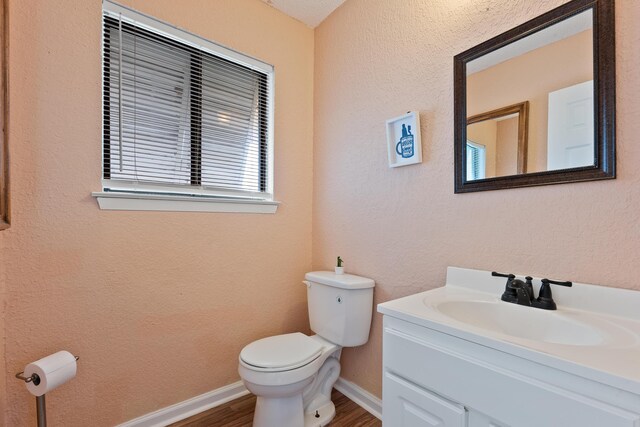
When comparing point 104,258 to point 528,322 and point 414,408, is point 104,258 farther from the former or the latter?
point 528,322

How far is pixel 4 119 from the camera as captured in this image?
1081 millimetres

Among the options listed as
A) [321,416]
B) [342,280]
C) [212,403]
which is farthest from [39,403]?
[342,280]

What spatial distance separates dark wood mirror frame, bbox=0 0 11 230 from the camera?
3.47 ft

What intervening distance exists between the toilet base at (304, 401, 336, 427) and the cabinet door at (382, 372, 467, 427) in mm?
683

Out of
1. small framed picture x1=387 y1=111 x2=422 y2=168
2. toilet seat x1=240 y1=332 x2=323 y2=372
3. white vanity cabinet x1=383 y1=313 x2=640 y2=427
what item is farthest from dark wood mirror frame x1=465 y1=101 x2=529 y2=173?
toilet seat x1=240 y1=332 x2=323 y2=372

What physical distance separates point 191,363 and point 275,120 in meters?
1.58

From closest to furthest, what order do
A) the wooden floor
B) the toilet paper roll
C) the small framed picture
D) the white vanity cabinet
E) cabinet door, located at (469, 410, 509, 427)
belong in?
the white vanity cabinet, cabinet door, located at (469, 410, 509, 427), the toilet paper roll, the small framed picture, the wooden floor

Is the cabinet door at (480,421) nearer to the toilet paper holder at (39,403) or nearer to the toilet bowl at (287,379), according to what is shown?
the toilet bowl at (287,379)

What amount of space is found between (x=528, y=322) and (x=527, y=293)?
0.33 feet

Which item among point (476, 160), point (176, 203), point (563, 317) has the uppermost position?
point (476, 160)

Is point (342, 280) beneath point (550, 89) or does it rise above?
beneath

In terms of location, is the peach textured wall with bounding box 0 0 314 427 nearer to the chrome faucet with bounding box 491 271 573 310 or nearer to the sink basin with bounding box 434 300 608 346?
the sink basin with bounding box 434 300 608 346

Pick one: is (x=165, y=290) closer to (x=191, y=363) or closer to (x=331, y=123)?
(x=191, y=363)

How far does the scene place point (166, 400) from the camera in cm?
155
